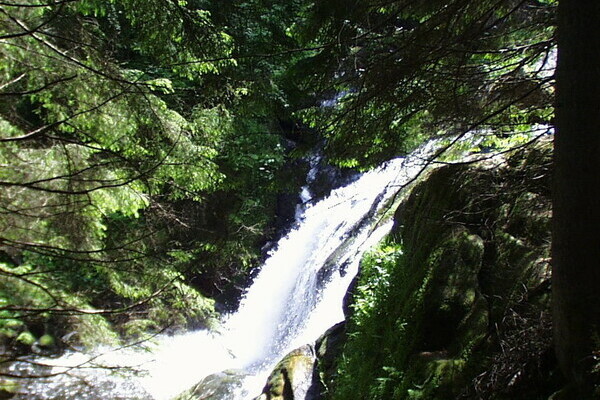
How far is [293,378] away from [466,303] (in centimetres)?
347

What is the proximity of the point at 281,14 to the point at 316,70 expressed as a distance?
7962 millimetres

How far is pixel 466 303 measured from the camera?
395 cm

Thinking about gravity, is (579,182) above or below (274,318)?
above

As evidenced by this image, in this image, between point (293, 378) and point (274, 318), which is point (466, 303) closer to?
point (293, 378)

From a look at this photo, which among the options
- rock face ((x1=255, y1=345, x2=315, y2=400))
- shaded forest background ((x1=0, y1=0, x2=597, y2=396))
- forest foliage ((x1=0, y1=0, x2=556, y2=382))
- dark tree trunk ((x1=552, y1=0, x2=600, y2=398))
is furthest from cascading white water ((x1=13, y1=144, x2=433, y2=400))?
dark tree trunk ((x1=552, y1=0, x2=600, y2=398))

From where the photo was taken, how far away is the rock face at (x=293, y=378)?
250 inches

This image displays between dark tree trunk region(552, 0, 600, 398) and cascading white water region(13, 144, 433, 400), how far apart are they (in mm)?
4925

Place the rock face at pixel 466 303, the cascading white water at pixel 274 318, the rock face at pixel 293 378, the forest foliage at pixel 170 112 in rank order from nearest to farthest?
the forest foliage at pixel 170 112
the rock face at pixel 466 303
the rock face at pixel 293 378
the cascading white water at pixel 274 318

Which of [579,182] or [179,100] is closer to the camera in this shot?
[579,182]

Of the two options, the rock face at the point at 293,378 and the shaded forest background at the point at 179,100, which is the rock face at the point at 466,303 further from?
the rock face at the point at 293,378

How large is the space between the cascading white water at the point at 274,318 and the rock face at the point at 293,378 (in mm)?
1121

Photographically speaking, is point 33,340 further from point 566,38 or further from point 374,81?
point 566,38

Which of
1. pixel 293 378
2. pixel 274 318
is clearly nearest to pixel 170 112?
pixel 293 378

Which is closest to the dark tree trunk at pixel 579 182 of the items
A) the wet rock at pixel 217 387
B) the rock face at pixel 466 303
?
the rock face at pixel 466 303
